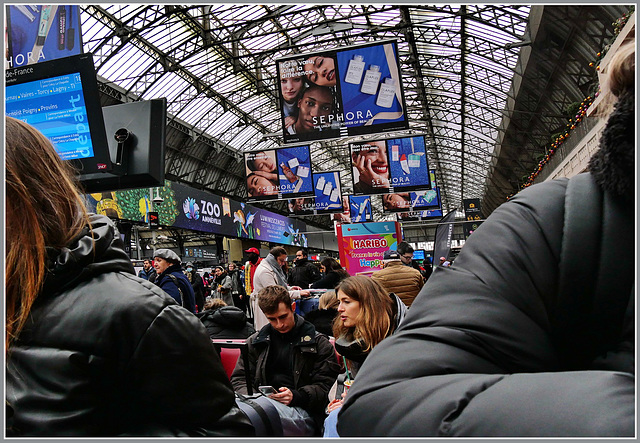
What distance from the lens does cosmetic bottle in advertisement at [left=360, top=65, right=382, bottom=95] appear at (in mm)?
8258

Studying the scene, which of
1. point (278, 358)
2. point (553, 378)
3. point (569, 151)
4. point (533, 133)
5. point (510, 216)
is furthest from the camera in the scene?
point (533, 133)

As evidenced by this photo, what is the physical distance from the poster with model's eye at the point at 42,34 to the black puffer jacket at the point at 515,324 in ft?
9.78

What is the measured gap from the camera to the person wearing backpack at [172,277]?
18.5 feet

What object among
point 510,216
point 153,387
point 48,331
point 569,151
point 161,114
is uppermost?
point 569,151

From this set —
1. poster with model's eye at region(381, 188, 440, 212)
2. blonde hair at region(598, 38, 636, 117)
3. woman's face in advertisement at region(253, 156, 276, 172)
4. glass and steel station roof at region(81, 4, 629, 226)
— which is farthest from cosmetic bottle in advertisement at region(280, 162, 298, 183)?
blonde hair at region(598, 38, 636, 117)

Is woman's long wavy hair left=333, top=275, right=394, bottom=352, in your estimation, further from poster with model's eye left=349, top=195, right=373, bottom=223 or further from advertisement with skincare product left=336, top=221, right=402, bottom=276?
poster with model's eye left=349, top=195, right=373, bottom=223

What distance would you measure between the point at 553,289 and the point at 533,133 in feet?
87.2

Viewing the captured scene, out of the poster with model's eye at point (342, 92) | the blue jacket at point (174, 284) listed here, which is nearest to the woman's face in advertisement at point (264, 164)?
the poster with model's eye at point (342, 92)

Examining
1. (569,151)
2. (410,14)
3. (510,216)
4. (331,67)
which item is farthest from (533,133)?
(510,216)

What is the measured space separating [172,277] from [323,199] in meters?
12.8

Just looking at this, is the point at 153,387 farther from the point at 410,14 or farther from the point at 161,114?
the point at 410,14

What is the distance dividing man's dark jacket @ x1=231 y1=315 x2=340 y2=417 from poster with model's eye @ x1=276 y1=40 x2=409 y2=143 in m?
5.40

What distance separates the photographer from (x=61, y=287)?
1108mm

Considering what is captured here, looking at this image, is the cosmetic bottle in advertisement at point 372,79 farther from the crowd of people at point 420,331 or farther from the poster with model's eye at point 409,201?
the poster with model's eye at point 409,201
